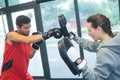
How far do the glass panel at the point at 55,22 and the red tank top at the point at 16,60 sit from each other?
5.24 feet

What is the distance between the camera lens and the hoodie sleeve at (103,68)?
1.61 metres

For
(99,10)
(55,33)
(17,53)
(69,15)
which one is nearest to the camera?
(55,33)

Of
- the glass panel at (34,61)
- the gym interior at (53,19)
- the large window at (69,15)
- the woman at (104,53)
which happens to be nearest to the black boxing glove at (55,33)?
the woman at (104,53)

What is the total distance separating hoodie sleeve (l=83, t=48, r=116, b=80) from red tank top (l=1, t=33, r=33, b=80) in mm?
1157

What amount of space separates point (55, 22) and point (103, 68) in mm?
2806

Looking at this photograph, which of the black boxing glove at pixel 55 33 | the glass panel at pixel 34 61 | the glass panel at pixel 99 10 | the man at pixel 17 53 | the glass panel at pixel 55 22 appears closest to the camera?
the black boxing glove at pixel 55 33

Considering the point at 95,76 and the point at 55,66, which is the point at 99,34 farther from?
the point at 55,66

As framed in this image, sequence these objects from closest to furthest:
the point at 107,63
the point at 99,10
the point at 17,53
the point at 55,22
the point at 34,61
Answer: the point at 107,63 < the point at 17,53 < the point at 99,10 < the point at 55,22 < the point at 34,61

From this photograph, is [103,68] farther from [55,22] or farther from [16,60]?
[55,22]

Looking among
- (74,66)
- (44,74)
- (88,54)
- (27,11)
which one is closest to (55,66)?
(44,74)

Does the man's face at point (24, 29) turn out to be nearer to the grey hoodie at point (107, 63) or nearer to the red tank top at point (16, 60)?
the red tank top at point (16, 60)

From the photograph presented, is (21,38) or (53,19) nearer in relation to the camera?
(21,38)

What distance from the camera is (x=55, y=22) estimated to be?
4336 mm

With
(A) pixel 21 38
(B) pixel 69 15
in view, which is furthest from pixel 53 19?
(A) pixel 21 38
